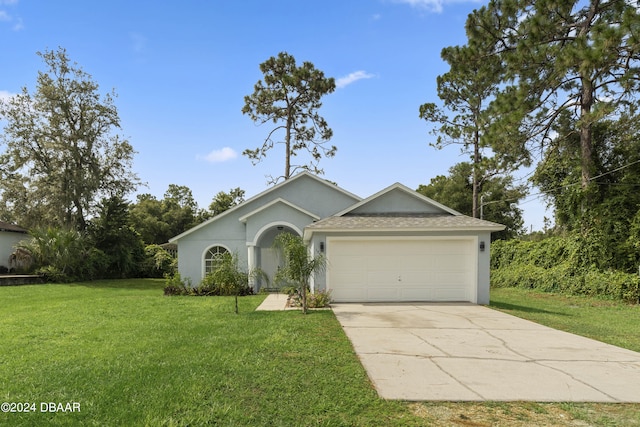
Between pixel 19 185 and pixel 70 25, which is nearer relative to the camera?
pixel 70 25

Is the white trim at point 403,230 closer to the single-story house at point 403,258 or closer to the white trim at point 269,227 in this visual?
the single-story house at point 403,258

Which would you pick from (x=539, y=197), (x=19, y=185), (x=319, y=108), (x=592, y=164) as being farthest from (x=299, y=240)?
(x=19, y=185)

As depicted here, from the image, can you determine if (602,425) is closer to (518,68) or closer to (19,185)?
(518,68)

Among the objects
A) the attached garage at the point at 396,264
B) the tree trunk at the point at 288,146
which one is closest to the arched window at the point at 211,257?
the attached garage at the point at 396,264

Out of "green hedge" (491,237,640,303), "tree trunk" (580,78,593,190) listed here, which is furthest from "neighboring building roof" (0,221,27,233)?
"tree trunk" (580,78,593,190)

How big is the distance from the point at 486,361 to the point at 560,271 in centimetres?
1449

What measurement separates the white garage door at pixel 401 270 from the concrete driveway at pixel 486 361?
2.94 m

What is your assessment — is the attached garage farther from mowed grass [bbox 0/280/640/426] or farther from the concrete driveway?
mowed grass [bbox 0/280/640/426]

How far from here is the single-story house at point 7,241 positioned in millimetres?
24859

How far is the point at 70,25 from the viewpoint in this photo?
34.6ft

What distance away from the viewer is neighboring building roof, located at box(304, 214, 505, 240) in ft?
39.1

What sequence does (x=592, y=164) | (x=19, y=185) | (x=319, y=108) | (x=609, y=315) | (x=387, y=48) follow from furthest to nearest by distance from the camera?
(x=319, y=108)
(x=19, y=185)
(x=592, y=164)
(x=387, y=48)
(x=609, y=315)

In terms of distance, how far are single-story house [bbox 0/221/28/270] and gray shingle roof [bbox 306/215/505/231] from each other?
81.2 feet

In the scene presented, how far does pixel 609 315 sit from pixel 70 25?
Result: 18124 millimetres
